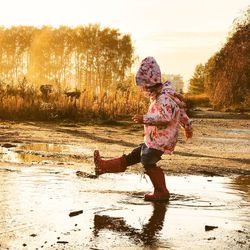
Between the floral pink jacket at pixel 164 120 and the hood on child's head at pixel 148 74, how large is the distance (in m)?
0.14

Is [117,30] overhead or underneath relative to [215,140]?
overhead

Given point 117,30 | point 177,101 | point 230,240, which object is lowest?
point 230,240

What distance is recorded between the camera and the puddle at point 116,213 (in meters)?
4.16

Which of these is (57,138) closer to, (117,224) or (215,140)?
(215,140)

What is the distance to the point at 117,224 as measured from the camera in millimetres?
4738

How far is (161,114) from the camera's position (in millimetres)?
5812

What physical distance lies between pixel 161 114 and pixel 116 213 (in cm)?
114

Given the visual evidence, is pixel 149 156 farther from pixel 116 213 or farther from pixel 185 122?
pixel 116 213

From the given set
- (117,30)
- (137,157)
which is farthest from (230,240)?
(117,30)

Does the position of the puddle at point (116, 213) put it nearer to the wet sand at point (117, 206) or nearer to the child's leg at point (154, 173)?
the wet sand at point (117, 206)

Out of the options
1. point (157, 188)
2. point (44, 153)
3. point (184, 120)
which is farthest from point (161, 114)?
point (44, 153)

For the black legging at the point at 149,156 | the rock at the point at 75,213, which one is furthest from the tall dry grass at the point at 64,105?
the rock at the point at 75,213

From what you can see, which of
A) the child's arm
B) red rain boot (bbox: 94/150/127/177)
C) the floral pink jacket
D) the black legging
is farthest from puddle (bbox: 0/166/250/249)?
the child's arm

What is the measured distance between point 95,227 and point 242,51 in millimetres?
20441
